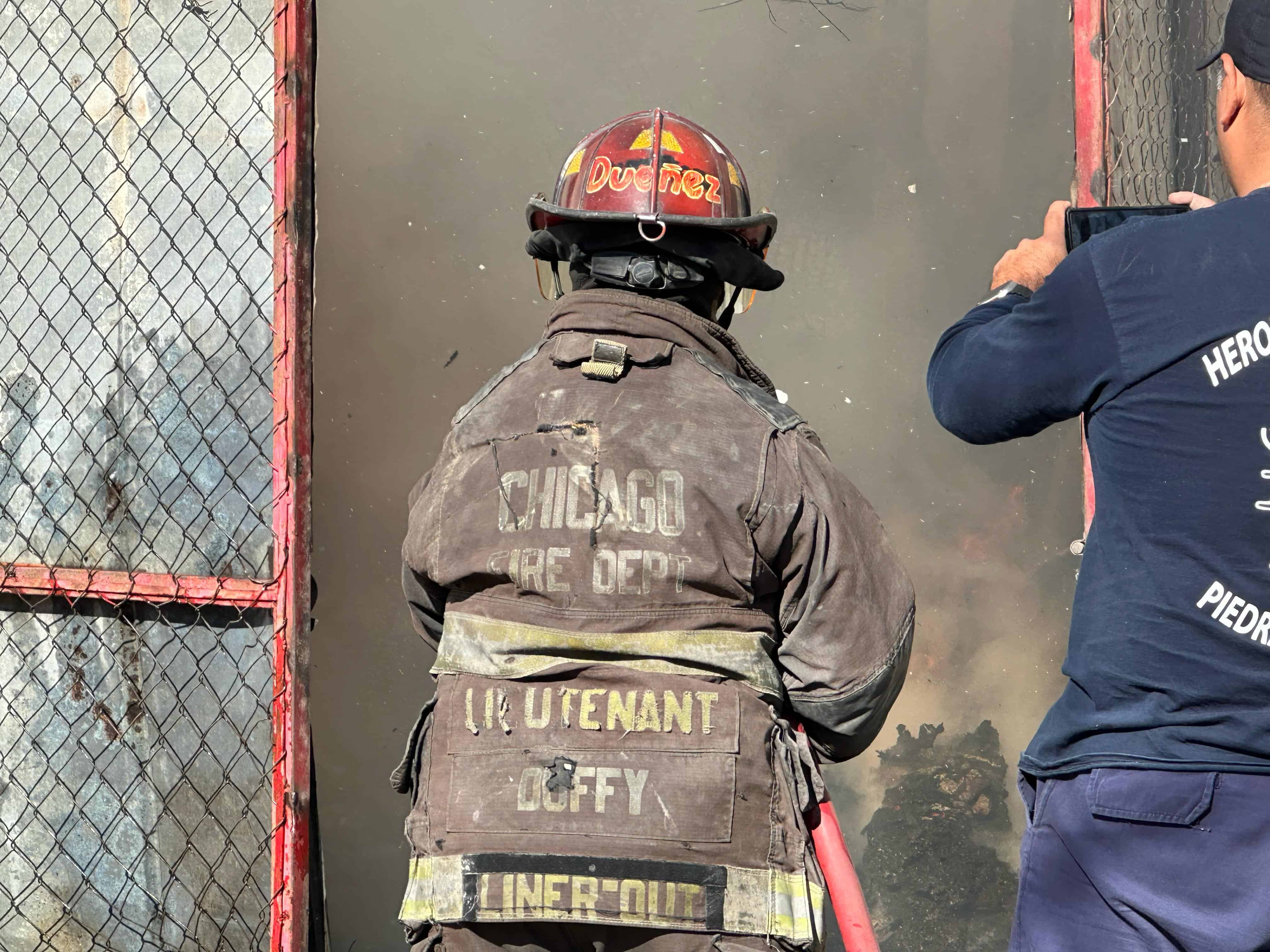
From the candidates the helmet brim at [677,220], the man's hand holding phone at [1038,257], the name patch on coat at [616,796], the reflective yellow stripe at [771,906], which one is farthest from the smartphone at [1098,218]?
the reflective yellow stripe at [771,906]

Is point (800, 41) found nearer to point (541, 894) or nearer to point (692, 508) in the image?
point (692, 508)

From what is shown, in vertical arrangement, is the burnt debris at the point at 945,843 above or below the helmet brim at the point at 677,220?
below

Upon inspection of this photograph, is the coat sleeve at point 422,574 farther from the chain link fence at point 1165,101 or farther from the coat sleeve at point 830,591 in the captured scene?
the chain link fence at point 1165,101

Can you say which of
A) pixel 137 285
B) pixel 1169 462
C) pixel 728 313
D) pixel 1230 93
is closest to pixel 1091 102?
pixel 728 313

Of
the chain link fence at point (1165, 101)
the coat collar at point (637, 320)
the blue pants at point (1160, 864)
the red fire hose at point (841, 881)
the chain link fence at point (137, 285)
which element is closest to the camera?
the blue pants at point (1160, 864)

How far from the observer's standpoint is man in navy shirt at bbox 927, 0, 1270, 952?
160 cm

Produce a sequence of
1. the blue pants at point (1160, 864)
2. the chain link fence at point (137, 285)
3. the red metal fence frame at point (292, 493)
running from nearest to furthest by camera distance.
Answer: the blue pants at point (1160, 864)
the red metal fence frame at point (292, 493)
the chain link fence at point (137, 285)

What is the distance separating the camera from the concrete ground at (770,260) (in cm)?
411

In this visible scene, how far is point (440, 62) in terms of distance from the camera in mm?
4074

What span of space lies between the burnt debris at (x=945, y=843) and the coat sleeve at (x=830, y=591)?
2.14 metres

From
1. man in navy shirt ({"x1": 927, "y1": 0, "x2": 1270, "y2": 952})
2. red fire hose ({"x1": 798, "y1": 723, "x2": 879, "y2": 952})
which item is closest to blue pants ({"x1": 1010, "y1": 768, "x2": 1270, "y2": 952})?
man in navy shirt ({"x1": 927, "y1": 0, "x2": 1270, "y2": 952})

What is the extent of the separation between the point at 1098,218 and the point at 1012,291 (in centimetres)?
18

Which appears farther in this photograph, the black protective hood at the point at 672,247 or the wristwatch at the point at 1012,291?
the black protective hood at the point at 672,247

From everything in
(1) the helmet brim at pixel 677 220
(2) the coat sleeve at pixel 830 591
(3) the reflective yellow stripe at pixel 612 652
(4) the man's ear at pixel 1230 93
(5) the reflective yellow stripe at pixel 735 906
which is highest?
(1) the helmet brim at pixel 677 220
